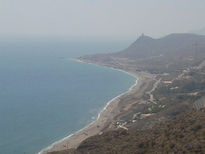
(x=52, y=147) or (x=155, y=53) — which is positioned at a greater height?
(x=155, y=53)

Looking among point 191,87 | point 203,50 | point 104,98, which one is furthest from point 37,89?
point 203,50

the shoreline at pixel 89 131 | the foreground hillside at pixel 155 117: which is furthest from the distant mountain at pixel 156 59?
the shoreline at pixel 89 131

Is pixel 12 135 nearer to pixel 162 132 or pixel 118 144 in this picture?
pixel 118 144

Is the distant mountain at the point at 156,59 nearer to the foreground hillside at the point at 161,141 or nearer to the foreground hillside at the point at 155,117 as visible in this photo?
the foreground hillside at the point at 155,117

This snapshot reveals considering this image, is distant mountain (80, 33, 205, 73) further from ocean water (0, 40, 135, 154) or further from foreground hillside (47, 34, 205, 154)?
ocean water (0, 40, 135, 154)

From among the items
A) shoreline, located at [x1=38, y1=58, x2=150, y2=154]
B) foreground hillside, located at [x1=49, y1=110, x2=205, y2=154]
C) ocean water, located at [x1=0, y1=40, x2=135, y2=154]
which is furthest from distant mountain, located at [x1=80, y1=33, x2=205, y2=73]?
foreground hillside, located at [x1=49, y1=110, x2=205, y2=154]

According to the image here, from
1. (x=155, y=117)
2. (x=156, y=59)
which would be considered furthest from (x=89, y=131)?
(x=156, y=59)
